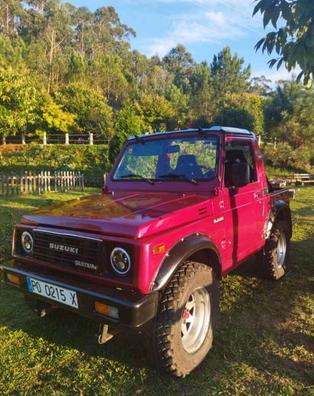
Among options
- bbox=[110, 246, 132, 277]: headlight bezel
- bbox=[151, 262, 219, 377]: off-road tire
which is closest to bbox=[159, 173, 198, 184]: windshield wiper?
bbox=[151, 262, 219, 377]: off-road tire

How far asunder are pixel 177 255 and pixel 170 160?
5.59 ft

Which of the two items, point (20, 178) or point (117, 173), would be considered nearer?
point (117, 173)

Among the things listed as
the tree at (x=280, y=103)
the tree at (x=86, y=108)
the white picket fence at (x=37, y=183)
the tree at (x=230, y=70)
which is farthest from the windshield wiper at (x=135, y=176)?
the tree at (x=230, y=70)

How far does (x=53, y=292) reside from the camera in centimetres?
318

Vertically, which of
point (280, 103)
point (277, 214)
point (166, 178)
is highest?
point (280, 103)

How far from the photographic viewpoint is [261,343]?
3.73m

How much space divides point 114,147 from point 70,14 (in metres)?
76.6

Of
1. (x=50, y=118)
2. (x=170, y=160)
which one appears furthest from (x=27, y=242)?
(x=50, y=118)

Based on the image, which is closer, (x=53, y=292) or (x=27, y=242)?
(x=53, y=292)

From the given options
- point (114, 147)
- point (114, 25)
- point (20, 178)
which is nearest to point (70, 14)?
point (114, 25)

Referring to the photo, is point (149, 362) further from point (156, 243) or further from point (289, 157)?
point (289, 157)

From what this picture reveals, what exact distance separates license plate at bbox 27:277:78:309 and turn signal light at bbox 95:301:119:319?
235 millimetres

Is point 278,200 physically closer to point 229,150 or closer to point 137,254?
point 229,150

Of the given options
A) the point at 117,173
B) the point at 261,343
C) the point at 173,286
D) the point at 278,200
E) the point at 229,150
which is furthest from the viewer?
the point at 278,200
